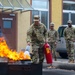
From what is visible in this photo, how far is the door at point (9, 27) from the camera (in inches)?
926

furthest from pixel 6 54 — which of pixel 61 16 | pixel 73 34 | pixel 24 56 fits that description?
pixel 61 16

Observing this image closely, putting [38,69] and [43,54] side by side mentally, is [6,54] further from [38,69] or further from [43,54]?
[43,54]

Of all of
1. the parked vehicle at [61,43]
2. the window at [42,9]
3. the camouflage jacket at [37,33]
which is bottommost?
the parked vehicle at [61,43]

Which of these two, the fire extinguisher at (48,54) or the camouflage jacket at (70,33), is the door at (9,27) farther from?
the fire extinguisher at (48,54)

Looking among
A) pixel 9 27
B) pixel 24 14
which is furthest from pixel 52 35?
pixel 24 14

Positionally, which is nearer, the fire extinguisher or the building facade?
the fire extinguisher

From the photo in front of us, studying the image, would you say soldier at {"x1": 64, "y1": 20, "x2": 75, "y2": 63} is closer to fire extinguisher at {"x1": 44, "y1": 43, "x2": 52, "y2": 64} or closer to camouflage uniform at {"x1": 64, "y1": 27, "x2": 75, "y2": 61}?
camouflage uniform at {"x1": 64, "y1": 27, "x2": 75, "y2": 61}

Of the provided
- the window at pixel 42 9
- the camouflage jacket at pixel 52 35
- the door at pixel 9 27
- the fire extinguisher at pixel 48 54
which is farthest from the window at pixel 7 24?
the fire extinguisher at pixel 48 54

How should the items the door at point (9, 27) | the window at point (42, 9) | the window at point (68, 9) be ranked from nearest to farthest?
the door at point (9, 27)
the window at point (42, 9)
the window at point (68, 9)

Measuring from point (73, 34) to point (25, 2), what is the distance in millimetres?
7475

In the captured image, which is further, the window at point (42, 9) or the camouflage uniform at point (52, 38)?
the window at point (42, 9)

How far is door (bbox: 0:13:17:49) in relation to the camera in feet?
77.2

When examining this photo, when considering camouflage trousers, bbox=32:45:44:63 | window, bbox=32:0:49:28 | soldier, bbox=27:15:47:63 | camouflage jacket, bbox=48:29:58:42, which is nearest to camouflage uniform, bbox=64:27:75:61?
camouflage jacket, bbox=48:29:58:42

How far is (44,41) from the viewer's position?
11.7m
